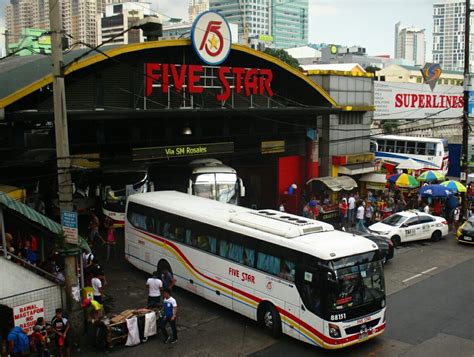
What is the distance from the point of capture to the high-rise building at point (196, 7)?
183 meters

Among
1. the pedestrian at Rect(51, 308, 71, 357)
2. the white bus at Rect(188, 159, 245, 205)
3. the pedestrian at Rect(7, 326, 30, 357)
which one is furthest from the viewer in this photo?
the white bus at Rect(188, 159, 245, 205)

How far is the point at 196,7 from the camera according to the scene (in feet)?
608

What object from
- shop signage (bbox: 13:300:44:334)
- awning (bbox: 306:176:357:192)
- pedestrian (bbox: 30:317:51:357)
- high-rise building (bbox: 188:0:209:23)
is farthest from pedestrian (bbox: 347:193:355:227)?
high-rise building (bbox: 188:0:209:23)

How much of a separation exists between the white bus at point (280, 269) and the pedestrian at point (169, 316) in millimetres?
2072

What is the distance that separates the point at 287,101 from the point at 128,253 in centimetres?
1367

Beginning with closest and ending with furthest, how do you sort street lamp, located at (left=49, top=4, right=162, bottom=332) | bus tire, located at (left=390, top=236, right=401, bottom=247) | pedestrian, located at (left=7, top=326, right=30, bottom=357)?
1. pedestrian, located at (left=7, top=326, right=30, bottom=357)
2. street lamp, located at (left=49, top=4, right=162, bottom=332)
3. bus tire, located at (left=390, top=236, right=401, bottom=247)

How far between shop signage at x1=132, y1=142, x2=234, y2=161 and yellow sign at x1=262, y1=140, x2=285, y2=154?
8.25 feet

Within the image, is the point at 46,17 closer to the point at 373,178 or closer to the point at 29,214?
the point at 373,178

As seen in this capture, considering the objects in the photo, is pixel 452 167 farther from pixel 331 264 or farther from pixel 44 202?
pixel 331 264

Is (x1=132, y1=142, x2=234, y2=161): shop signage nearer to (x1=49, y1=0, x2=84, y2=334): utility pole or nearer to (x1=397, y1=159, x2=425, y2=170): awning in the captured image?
(x1=49, y1=0, x2=84, y2=334): utility pole

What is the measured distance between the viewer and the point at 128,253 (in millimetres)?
20250

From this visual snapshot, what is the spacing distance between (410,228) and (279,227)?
39.9 ft

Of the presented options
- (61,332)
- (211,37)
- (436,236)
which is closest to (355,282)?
(61,332)

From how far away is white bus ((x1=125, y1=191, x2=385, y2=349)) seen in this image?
12.8m
